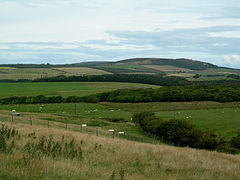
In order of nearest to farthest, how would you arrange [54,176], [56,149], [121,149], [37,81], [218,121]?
[54,176] < [56,149] < [121,149] < [218,121] < [37,81]

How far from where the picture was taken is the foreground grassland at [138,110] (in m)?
57.2

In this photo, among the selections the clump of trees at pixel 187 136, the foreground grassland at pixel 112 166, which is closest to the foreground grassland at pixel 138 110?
the clump of trees at pixel 187 136

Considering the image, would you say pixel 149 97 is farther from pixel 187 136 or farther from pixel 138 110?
pixel 187 136

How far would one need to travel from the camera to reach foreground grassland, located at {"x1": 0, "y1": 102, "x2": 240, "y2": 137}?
57156 mm

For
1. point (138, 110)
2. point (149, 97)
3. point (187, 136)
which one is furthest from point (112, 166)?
point (149, 97)

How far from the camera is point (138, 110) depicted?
285ft

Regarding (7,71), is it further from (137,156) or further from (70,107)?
(137,156)

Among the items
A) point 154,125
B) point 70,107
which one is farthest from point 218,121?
point 70,107

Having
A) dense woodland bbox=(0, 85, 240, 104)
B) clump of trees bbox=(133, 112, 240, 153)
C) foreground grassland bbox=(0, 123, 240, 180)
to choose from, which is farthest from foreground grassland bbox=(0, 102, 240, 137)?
foreground grassland bbox=(0, 123, 240, 180)

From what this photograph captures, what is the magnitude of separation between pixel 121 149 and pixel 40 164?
6.48m

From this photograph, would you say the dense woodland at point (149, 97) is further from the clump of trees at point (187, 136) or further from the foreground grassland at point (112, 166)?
the foreground grassland at point (112, 166)

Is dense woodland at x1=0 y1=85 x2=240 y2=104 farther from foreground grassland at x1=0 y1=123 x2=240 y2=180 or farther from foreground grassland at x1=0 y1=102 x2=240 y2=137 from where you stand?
foreground grassland at x1=0 y1=123 x2=240 y2=180

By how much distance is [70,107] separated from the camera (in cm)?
8581

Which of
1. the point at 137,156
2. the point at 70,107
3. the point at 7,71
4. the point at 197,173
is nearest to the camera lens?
the point at 197,173
